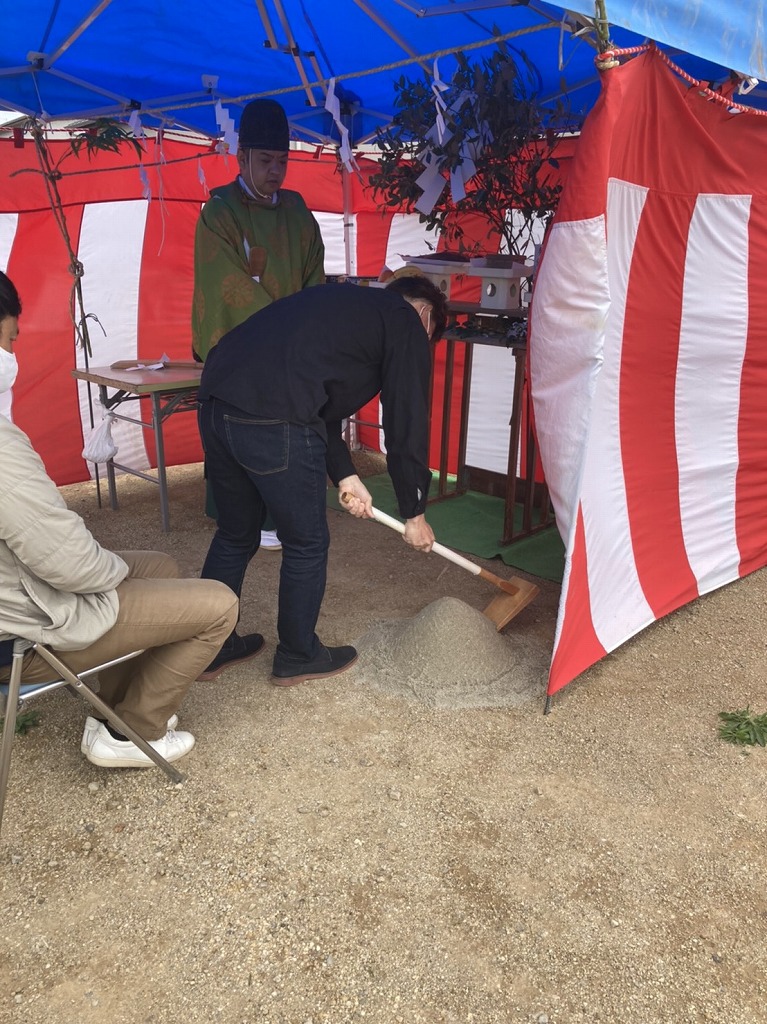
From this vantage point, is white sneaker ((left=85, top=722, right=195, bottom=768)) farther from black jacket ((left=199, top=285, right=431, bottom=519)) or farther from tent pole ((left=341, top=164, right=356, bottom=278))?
tent pole ((left=341, top=164, right=356, bottom=278))

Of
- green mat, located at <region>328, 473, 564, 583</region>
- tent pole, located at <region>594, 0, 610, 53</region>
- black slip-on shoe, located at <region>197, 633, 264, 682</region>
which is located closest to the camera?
tent pole, located at <region>594, 0, 610, 53</region>

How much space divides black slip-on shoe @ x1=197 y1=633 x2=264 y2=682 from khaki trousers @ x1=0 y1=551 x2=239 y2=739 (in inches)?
21.8

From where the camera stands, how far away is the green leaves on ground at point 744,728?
93.8 inches

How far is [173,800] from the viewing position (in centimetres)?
207

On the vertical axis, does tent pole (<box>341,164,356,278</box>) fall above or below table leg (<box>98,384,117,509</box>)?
above

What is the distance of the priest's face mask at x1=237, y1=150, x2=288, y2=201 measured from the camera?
10.7 feet

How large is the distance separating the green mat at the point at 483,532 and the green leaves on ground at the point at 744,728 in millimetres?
1140

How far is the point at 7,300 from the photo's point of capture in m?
1.64

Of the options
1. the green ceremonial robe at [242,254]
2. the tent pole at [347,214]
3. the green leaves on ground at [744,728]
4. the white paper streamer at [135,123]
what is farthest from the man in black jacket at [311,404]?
the tent pole at [347,214]

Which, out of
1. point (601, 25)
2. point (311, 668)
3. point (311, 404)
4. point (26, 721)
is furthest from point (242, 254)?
point (26, 721)

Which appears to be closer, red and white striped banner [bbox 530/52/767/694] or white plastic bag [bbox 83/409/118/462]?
red and white striped banner [bbox 530/52/767/694]

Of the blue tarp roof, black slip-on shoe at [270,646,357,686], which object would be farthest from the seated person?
the blue tarp roof

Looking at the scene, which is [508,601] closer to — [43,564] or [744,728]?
[744,728]

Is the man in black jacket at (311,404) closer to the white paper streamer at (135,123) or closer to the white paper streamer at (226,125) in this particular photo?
the white paper streamer at (226,125)
